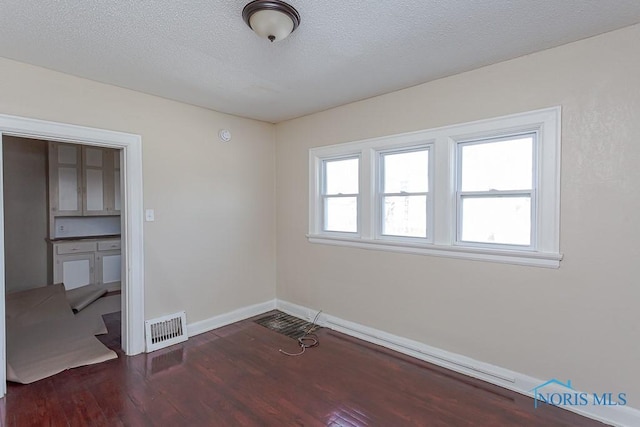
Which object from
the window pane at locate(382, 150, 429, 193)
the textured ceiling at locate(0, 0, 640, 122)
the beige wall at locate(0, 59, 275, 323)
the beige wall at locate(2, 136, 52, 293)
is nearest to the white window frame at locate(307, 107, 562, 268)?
the window pane at locate(382, 150, 429, 193)

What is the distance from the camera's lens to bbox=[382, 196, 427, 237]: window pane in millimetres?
3098

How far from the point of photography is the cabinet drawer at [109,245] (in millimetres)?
5156

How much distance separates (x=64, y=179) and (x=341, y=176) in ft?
14.2

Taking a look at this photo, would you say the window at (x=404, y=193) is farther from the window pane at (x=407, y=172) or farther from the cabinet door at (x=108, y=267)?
the cabinet door at (x=108, y=267)

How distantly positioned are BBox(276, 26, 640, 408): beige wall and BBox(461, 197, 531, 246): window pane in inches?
9.4

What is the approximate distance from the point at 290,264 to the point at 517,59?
3.23m

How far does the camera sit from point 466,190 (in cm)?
280

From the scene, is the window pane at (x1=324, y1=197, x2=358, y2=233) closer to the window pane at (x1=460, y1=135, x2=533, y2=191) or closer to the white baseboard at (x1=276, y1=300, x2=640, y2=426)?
the white baseboard at (x1=276, y1=300, x2=640, y2=426)

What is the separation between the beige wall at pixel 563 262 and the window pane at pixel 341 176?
534 mm

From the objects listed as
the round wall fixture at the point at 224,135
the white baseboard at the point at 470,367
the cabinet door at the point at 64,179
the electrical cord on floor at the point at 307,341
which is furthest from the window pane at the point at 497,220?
the cabinet door at the point at 64,179

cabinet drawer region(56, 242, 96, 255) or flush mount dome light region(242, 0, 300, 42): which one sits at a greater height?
flush mount dome light region(242, 0, 300, 42)

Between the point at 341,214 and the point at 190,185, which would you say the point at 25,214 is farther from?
the point at 341,214

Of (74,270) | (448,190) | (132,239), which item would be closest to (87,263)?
(74,270)

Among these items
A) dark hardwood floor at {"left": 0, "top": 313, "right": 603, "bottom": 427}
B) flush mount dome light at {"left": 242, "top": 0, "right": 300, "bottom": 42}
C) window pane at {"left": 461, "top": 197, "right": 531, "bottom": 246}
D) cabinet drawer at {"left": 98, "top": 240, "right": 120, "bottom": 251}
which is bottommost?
dark hardwood floor at {"left": 0, "top": 313, "right": 603, "bottom": 427}
